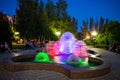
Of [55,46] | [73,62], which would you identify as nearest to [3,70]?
[73,62]

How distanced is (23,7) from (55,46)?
22.4 metres

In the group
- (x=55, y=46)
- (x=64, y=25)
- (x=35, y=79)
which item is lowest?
(x=35, y=79)

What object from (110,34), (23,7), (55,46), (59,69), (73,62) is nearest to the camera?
(59,69)

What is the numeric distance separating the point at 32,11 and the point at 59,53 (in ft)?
71.6

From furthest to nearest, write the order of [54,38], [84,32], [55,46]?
[84,32] < [54,38] < [55,46]

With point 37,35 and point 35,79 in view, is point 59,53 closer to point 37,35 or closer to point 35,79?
point 35,79

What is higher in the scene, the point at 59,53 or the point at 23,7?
the point at 23,7

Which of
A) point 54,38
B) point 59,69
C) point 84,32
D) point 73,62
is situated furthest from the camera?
point 84,32

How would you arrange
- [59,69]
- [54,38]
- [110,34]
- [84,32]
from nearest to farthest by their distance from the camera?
[59,69] < [110,34] < [54,38] < [84,32]

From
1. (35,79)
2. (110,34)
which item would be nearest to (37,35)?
(110,34)

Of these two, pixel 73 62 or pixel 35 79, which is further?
pixel 73 62

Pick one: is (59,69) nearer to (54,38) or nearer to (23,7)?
(23,7)

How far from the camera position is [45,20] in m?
43.8

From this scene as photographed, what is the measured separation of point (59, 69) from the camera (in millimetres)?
11680
